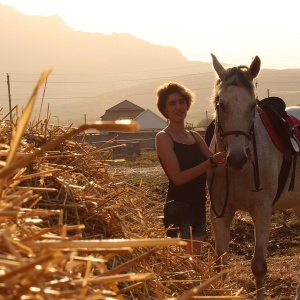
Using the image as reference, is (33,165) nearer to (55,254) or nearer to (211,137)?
(55,254)

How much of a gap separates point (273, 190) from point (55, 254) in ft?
14.5

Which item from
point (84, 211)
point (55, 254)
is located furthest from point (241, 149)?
point (55, 254)

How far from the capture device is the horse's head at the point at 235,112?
473 centimetres

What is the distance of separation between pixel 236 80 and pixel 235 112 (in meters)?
0.31

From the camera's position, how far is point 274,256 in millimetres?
7609

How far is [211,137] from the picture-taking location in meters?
5.88

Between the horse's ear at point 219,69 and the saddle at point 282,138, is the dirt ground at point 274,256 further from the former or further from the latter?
the horse's ear at point 219,69

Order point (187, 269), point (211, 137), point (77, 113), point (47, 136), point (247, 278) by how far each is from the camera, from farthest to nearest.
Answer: point (77, 113), point (247, 278), point (211, 137), point (47, 136), point (187, 269)

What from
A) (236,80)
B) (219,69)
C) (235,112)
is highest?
(219,69)

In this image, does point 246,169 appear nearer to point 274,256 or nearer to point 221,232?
point 221,232

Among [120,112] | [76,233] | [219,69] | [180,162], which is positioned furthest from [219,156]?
[120,112]

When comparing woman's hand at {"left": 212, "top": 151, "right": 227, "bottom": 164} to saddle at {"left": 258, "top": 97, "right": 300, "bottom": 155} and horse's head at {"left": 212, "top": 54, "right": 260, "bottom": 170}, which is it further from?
saddle at {"left": 258, "top": 97, "right": 300, "bottom": 155}

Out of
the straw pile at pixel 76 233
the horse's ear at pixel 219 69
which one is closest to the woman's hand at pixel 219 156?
the horse's ear at pixel 219 69

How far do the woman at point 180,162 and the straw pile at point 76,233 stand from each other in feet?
4.30
